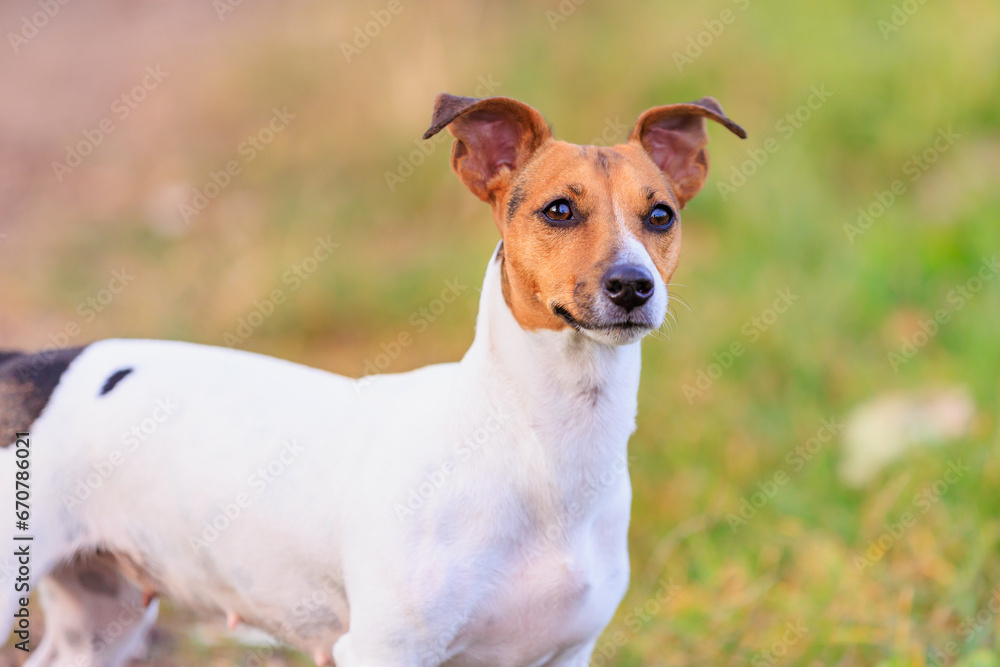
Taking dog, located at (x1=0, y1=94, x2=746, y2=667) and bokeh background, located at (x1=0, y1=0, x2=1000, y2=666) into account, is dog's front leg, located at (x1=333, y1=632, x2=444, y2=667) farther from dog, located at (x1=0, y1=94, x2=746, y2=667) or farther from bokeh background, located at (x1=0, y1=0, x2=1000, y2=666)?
bokeh background, located at (x1=0, y1=0, x2=1000, y2=666)

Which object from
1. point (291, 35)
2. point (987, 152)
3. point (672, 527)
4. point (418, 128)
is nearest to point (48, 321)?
point (418, 128)

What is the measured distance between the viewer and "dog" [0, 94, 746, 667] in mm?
3191

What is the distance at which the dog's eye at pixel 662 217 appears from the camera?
3.31 m

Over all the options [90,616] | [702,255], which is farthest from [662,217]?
[702,255]

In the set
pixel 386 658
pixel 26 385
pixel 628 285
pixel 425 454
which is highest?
pixel 628 285

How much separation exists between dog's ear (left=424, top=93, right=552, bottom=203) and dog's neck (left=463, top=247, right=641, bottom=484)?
0.40 meters

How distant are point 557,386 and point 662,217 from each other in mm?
635

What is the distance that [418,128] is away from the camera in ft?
30.7

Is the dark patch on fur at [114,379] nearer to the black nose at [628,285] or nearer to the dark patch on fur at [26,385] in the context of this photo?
the dark patch on fur at [26,385]

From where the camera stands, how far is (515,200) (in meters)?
3.40

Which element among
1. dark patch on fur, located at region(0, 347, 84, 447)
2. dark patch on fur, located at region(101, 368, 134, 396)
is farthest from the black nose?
dark patch on fur, located at region(0, 347, 84, 447)

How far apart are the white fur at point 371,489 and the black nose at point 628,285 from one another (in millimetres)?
89

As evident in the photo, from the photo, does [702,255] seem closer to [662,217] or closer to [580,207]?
[662,217]

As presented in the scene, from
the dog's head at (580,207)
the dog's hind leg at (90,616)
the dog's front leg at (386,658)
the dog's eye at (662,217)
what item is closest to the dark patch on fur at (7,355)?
the dog's hind leg at (90,616)
